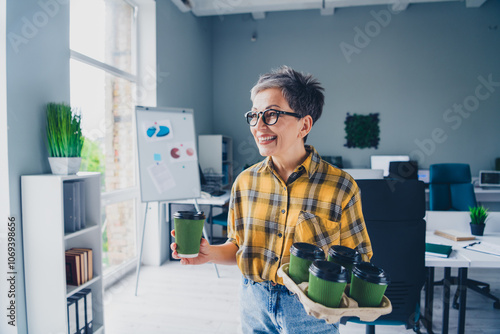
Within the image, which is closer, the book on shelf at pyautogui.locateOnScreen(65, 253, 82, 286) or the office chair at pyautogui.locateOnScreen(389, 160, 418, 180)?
the book on shelf at pyautogui.locateOnScreen(65, 253, 82, 286)

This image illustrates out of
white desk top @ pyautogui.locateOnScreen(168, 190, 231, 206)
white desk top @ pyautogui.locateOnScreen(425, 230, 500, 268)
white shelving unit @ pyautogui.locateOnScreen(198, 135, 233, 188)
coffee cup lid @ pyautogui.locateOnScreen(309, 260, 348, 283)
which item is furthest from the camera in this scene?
white shelving unit @ pyautogui.locateOnScreen(198, 135, 233, 188)

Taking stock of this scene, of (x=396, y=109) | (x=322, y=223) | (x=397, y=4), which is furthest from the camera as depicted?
(x=396, y=109)

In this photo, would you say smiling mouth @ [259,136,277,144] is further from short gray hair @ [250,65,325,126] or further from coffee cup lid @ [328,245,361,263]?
coffee cup lid @ [328,245,361,263]

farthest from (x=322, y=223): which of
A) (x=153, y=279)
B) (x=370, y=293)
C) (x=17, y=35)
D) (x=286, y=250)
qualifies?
(x=153, y=279)

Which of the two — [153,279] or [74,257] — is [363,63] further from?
[74,257]

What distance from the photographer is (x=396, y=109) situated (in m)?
5.21

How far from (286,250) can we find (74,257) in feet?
5.55

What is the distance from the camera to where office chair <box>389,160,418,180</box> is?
420 cm

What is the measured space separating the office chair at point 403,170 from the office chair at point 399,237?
117 inches

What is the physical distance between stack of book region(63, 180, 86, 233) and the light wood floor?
0.93 m

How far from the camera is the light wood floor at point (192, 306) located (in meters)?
2.35

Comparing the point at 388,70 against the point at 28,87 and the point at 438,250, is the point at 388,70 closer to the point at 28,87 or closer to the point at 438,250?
the point at 438,250

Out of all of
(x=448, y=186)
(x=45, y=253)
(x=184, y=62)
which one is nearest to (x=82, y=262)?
(x=45, y=253)

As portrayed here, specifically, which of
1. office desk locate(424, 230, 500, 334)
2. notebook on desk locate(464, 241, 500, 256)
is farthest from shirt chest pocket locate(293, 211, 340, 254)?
notebook on desk locate(464, 241, 500, 256)
